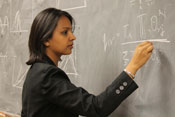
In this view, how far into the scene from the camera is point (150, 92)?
977mm

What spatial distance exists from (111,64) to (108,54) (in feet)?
0.17

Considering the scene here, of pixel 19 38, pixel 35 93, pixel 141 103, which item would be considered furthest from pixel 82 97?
pixel 19 38

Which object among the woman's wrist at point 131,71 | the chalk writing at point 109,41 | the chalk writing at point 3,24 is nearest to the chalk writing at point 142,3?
the chalk writing at point 109,41

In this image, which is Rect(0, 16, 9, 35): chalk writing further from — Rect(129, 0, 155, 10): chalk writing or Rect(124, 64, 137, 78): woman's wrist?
Rect(124, 64, 137, 78): woman's wrist

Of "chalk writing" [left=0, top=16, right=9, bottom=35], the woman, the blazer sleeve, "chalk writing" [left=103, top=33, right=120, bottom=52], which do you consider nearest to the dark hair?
A: the woman

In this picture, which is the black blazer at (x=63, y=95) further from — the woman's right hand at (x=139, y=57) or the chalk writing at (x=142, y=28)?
the chalk writing at (x=142, y=28)

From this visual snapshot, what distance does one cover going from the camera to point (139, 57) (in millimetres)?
856

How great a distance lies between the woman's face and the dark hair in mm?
17

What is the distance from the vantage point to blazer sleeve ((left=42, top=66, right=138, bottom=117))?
82 centimetres

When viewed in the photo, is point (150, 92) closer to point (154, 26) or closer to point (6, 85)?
point (154, 26)

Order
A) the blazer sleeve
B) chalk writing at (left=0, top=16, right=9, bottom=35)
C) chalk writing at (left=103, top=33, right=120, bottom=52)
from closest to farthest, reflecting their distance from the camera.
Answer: the blazer sleeve
chalk writing at (left=103, top=33, right=120, bottom=52)
chalk writing at (left=0, top=16, right=9, bottom=35)

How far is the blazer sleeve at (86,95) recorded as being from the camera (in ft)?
2.68

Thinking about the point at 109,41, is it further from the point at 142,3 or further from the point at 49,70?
the point at 49,70

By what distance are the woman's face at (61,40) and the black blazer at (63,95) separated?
0.27 feet
